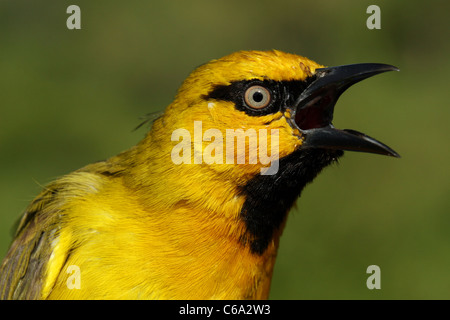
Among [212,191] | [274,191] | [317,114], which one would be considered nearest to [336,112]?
[317,114]

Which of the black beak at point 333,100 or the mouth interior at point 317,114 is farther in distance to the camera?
the mouth interior at point 317,114

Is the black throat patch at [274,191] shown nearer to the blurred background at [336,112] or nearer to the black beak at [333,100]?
the black beak at [333,100]

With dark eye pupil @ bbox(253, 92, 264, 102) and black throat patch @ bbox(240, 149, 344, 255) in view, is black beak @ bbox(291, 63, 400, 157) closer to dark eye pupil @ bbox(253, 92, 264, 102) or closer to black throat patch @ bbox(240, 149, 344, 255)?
black throat patch @ bbox(240, 149, 344, 255)

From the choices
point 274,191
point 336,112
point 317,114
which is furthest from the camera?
point 336,112

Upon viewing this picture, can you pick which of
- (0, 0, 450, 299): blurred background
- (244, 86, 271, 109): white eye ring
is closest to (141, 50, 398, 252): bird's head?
(244, 86, 271, 109): white eye ring

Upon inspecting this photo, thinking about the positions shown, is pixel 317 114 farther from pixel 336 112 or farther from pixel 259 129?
pixel 336 112

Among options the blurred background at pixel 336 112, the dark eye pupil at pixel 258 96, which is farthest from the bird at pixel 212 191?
the blurred background at pixel 336 112
